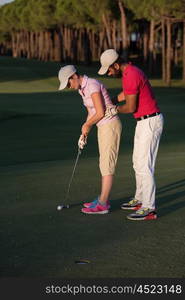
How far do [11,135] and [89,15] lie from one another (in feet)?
158

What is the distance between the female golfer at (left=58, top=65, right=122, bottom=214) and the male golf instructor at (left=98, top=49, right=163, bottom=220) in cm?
18

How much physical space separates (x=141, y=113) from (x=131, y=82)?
0.44m

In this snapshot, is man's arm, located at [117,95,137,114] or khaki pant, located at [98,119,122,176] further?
khaki pant, located at [98,119,122,176]

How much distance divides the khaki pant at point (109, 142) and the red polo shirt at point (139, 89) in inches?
16.8

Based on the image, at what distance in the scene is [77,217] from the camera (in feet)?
29.9

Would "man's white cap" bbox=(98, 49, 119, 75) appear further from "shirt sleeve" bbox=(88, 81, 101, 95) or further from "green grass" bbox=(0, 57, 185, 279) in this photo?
"green grass" bbox=(0, 57, 185, 279)

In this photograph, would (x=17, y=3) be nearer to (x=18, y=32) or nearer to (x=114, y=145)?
(x=18, y=32)

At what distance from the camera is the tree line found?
154ft

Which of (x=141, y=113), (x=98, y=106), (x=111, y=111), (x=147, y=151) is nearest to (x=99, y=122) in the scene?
(x=111, y=111)

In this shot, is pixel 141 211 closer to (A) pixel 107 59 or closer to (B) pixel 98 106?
(B) pixel 98 106

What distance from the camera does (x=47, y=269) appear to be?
22.3 feet

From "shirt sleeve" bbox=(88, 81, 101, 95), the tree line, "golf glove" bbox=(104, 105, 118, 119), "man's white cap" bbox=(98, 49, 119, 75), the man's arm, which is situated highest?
"man's white cap" bbox=(98, 49, 119, 75)

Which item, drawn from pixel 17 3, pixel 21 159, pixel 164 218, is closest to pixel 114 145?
pixel 164 218

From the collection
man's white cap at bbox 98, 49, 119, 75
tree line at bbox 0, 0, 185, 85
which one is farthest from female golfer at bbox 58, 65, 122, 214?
tree line at bbox 0, 0, 185, 85
